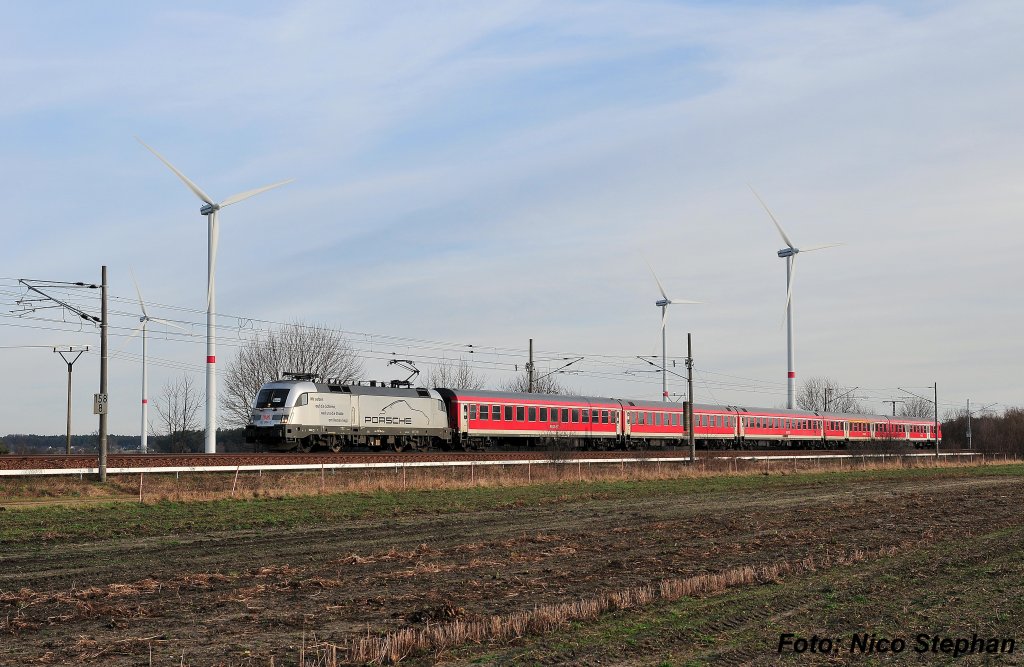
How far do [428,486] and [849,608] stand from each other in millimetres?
29452

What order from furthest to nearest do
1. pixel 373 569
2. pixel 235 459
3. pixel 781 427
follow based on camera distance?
pixel 781 427 < pixel 235 459 < pixel 373 569

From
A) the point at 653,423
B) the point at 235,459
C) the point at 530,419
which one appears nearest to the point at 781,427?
the point at 653,423

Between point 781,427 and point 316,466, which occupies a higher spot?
point 781,427

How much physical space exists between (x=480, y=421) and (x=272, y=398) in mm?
14168

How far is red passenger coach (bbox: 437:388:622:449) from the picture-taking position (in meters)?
58.2

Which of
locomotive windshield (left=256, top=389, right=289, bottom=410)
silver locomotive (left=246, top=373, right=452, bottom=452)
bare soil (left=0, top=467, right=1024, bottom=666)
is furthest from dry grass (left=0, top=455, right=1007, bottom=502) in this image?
bare soil (left=0, top=467, right=1024, bottom=666)

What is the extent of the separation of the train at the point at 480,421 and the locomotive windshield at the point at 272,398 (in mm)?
57

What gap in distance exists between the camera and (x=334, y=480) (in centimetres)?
4169

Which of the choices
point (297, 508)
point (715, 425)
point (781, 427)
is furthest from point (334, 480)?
point (781, 427)

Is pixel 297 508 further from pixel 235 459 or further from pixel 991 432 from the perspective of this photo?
pixel 991 432

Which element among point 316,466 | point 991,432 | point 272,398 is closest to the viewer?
point 316,466

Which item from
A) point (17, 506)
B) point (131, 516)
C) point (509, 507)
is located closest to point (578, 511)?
point (509, 507)

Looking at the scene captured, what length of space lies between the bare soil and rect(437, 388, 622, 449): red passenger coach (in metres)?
22.9

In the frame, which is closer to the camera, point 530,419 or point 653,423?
point 530,419
